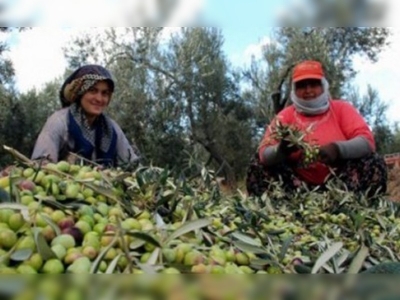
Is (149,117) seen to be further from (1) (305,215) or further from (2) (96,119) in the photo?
→ (1) (305,215)

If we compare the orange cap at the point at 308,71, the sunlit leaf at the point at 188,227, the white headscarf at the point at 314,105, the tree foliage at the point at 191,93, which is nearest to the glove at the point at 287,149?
the white headscarf at the point at 314,105

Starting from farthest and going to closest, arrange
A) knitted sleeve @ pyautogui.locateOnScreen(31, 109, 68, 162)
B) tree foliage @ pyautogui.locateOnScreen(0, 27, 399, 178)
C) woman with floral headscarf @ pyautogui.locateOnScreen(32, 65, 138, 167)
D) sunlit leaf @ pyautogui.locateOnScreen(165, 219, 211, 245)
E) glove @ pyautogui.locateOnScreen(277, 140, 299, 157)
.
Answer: tree foliage @ pyautogui.locateOnScreen(0, 27, 399, 178) < glove @ pyautogui.locateOnScreen(277, 140, 299, 157) < woman with floral headscarf @ pyautogui.locateOnScreen(32, 65, 138, 167) < knitted sleeve @ pyautogui.locateOnScreen(31, 109, 68, 162) < sunlit leaf @ pyautogui.locateOnScreen(165, 219, 211, 245)

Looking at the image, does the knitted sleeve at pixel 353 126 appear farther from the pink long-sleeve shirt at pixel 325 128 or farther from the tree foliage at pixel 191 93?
the tree foliage at pixel 191 93

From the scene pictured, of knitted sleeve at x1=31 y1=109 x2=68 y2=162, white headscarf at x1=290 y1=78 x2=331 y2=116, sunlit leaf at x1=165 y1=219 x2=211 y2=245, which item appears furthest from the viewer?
white headscarf at x1=290 y1=78 x2=331 y2=116

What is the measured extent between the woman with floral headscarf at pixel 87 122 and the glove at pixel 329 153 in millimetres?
806

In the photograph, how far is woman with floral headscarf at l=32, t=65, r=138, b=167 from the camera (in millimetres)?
2500

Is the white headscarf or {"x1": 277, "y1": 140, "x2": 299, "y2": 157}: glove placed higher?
the white headscarf

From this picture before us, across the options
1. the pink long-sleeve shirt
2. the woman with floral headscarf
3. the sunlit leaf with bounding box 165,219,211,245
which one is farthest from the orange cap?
the sunlit leaf with bounding box 165,219,211,245

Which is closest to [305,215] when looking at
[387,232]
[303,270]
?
[387,232]

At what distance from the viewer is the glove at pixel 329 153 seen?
271cm

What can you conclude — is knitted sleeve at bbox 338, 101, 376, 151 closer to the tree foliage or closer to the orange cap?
the orange cap

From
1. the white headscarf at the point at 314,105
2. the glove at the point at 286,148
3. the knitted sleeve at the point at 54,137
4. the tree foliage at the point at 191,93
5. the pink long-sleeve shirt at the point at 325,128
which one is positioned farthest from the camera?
the tree foliage at the point at 191,93

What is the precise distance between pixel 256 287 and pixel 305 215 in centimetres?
141

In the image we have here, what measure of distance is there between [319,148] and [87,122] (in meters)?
0.97
